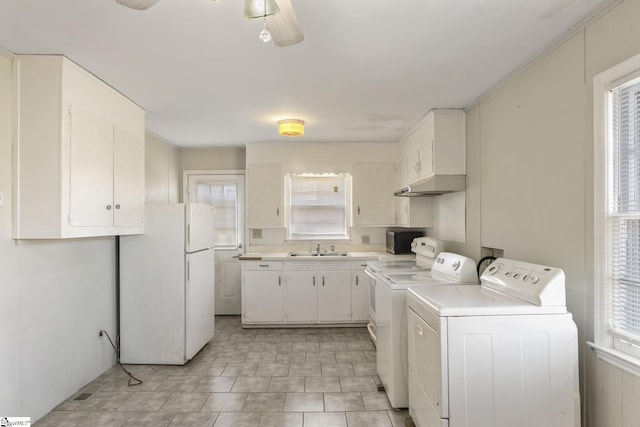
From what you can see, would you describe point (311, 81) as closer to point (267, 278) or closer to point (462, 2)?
point (462, 2)

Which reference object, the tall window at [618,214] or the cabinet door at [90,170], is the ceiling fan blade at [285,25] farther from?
the cabinet door at [90,170]

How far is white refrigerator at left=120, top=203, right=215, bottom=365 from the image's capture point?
351 centimetres

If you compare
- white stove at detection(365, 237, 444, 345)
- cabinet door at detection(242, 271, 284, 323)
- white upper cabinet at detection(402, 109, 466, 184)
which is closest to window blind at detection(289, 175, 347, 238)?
cabinet door at detection(242, 271, 284, 323)

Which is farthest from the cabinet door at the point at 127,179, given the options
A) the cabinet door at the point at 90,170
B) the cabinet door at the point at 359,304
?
the cabinet door at the point at 359,304

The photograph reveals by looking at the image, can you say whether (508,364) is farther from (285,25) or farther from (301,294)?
(301,294)

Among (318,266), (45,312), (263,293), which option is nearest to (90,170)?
(45,312)

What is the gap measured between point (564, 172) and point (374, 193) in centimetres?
293

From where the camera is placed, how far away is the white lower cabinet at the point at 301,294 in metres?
4.63

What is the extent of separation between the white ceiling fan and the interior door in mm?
3928

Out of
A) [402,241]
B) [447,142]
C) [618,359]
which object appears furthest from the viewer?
[402,241]

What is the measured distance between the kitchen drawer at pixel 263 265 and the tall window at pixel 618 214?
3.37 metres

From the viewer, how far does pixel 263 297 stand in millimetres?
4633

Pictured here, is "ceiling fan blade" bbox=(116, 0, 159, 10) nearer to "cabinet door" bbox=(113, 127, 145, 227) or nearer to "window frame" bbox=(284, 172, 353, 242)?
"cabinet door" bbox=(113, 127, 145, 227)

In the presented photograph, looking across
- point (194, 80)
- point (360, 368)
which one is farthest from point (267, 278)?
point (194, 80)
